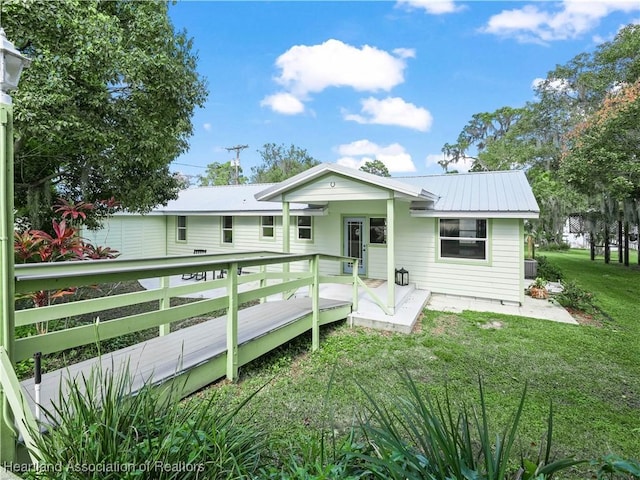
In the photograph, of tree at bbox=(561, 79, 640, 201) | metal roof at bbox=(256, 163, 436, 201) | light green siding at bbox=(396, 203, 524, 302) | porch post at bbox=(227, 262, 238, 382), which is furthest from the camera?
tree at bbox=(561, 79, 640, 201)

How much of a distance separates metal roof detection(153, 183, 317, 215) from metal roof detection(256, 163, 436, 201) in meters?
2.89

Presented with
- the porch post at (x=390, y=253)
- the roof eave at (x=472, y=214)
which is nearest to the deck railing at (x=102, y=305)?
the porch post at (x=390, y=253)

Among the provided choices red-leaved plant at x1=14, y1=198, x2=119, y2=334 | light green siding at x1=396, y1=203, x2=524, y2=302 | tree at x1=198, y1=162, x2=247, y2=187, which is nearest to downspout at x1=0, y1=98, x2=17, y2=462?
red-leaved plant at x1=14, y1=198, x2=119, y2=334

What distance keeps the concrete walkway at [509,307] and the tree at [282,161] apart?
1175 inches

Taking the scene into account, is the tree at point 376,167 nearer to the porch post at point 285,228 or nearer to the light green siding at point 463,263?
the light green siding at point 463,263

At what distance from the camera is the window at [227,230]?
13.1 m

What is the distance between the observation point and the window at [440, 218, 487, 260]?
858 centimetres

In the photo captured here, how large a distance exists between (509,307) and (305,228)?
6633 mm

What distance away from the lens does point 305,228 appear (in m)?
11.5

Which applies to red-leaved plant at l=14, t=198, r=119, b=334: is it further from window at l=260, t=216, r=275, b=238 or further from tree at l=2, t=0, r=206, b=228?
window at l=260, t=216, r=275, b=238

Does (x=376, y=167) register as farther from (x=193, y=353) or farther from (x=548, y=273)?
(x=193, y=353)

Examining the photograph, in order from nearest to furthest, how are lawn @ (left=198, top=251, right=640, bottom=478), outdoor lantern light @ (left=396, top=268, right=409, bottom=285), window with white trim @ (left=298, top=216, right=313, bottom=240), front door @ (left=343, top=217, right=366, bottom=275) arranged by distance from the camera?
lawn @ (left=198, top=251, right=640, bottom=478) → outdoor lantern light @ (left=396, top=268, right=409, bottom=285) → front door @ (left=343, top=217, right=366, bottom=275) → window with white trim @ (left=298, top=216, right=313, bottom=240)

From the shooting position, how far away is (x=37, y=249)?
4.70 metres

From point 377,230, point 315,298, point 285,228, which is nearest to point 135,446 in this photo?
point 315,298
